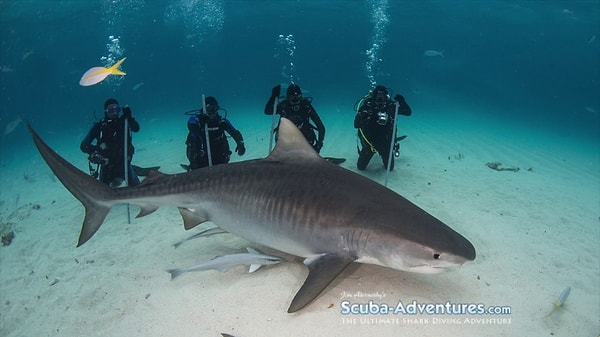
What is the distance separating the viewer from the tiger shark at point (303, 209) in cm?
280

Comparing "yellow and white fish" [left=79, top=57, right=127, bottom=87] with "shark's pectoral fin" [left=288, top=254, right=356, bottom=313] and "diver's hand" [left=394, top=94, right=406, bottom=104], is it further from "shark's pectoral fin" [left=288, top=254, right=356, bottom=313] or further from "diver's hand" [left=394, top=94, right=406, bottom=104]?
"shark's pectoral fin" [left=288, top=254, right=356, bottom=313]

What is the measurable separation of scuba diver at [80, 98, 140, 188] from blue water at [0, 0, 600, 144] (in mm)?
12181

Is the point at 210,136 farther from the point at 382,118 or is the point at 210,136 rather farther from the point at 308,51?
the point at 308,51

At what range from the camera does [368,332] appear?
295 centimetres

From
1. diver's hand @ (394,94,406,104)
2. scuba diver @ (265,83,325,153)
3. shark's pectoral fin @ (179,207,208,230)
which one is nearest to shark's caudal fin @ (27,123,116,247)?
shark's pectoral fin @ (179,207,208,230)

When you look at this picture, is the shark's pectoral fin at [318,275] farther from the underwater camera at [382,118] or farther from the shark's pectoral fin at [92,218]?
the underwater camera at [382,118]

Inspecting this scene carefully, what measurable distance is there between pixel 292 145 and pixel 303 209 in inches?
28.0

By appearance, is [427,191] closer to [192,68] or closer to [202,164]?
[202,164]

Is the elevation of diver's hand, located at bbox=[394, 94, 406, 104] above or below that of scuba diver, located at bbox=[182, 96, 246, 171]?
above

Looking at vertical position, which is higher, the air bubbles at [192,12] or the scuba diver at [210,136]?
the air bubbles at [192,12]

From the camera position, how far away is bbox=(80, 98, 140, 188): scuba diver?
24.7 ft

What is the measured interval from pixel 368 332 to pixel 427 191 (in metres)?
4.88

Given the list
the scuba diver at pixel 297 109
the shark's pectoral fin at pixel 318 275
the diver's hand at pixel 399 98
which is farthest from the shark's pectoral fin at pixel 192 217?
the diver's hand at pixel 399 98

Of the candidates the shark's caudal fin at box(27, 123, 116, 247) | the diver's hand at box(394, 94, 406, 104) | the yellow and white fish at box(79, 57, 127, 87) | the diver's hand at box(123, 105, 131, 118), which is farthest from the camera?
the diver's hand at box(394, 94, 406, 104)
